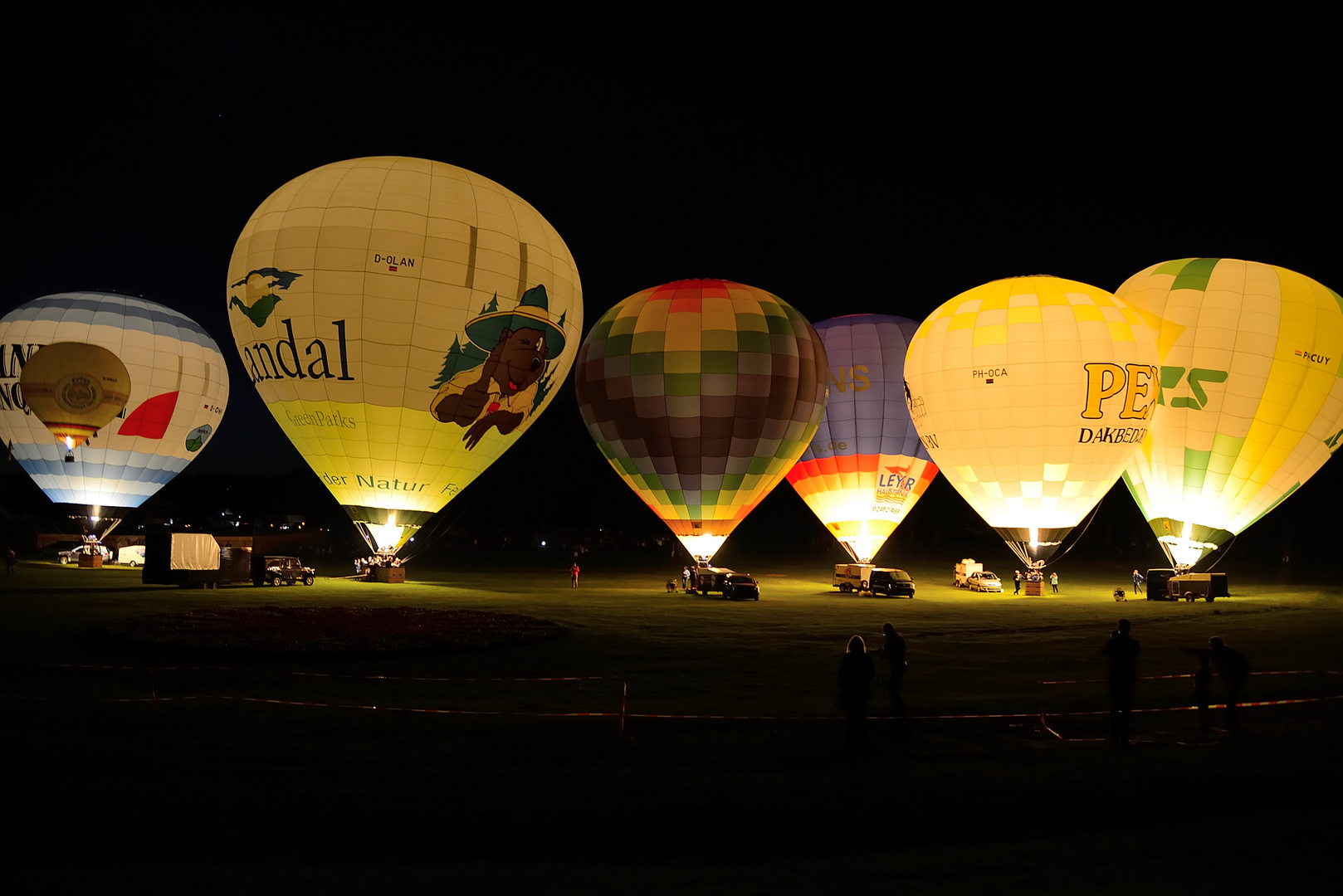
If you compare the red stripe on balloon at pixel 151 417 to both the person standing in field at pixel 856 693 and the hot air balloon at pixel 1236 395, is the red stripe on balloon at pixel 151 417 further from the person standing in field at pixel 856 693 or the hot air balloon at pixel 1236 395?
the person standing in field at pixel 856 693

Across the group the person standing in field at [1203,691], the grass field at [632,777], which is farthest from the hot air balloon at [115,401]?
the person standing in field at [1203,691]

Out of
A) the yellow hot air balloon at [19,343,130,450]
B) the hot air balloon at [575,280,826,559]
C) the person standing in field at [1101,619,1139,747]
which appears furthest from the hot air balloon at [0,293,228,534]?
the person standing in field at [1101,619,1139,747]

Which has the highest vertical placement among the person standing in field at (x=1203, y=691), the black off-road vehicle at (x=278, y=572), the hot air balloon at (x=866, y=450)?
the hot air balloon at (x=866, y=450)

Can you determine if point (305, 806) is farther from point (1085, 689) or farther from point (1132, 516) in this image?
point (1132, 516)

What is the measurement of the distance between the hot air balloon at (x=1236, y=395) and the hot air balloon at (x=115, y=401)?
35105 millimetres

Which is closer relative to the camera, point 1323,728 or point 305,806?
point 305,806

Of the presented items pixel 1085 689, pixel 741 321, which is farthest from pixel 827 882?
pixel 741 321

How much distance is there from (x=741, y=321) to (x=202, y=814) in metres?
24.7

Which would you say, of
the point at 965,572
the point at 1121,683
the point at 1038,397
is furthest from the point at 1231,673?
the point at 965,572

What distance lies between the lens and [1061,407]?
A: 28484 millimetres

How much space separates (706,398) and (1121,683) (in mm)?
20903

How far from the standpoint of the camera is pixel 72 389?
32.9m

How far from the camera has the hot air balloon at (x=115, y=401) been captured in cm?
3659

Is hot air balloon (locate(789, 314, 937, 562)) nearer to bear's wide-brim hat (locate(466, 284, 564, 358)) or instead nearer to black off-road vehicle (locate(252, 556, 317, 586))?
bear's wide-brim hat (locate(466, 284, 564, 358))
